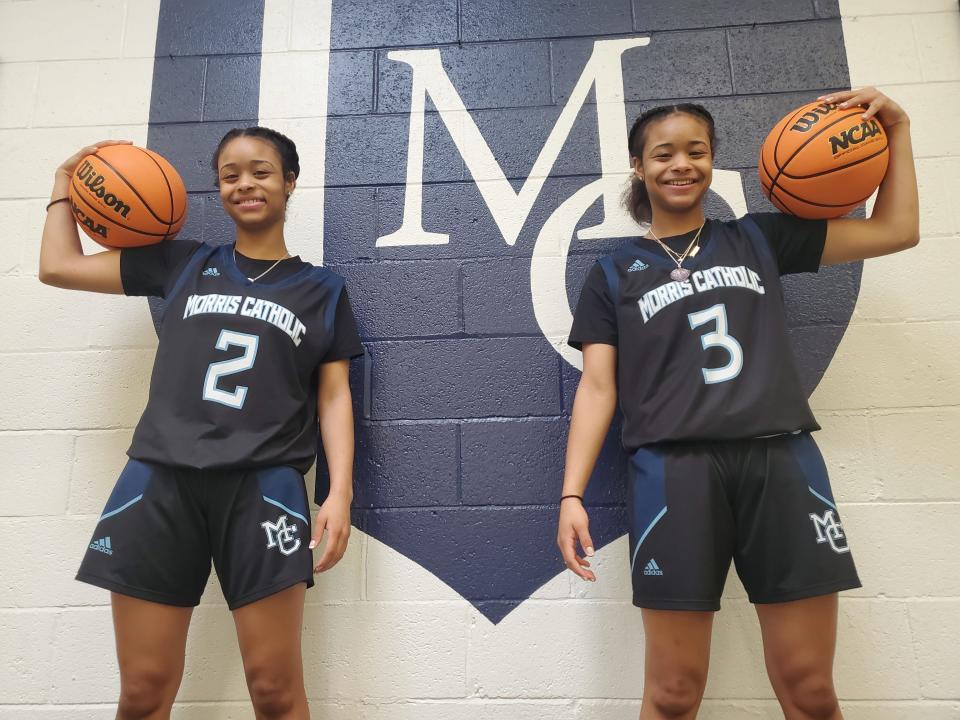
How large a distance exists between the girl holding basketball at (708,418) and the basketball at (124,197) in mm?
1055

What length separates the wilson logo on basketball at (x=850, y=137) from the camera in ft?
4.83

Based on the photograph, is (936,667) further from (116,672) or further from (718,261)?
(116,672)

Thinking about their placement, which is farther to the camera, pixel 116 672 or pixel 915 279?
pixel 915 279

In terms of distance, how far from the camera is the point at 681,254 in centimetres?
158

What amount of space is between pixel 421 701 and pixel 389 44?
6.32 feet

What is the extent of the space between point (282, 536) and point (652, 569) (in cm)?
77

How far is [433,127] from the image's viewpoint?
206 centimetres

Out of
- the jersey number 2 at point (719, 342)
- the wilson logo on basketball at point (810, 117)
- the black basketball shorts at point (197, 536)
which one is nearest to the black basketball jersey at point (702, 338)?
the jersey number 2 at point (719, 342)

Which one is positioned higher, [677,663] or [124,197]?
[124,197]

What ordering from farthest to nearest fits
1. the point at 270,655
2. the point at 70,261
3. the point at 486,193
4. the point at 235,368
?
the point at 486,193
the point at 70,261
the point at 235,368
the point at 270,655

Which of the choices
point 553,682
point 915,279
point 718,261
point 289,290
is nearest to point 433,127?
point 289,290

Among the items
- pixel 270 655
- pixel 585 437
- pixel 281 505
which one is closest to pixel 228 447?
pixel 281 505

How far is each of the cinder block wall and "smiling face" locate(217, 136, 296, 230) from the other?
0.26 metres

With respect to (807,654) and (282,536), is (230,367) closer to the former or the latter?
(282,536)
